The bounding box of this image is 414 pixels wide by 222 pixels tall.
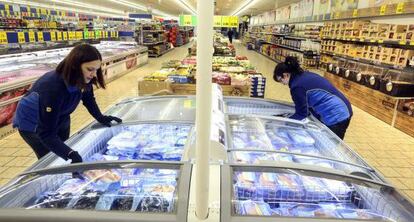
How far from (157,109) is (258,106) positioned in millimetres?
1129

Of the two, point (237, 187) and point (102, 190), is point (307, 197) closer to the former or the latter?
point (237, 187)

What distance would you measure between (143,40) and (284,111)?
14.8m

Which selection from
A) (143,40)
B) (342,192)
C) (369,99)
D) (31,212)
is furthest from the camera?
(143,40)

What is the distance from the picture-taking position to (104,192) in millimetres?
1468

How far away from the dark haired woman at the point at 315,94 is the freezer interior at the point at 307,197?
134 cm

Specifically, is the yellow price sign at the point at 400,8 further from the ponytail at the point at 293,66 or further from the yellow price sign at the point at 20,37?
the yellow price sign at the point at 20,37

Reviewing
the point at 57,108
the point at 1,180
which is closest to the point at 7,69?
the point at 1,180

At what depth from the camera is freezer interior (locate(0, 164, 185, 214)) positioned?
1328mm

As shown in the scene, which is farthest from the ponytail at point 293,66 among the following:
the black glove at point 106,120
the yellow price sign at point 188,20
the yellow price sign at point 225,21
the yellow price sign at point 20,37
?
the yellow price sign at point 225,21

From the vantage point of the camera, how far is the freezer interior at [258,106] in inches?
128

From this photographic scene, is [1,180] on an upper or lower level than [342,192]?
lower

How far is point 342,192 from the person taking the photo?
162cm

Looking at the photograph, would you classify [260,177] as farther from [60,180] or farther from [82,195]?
[60,180]

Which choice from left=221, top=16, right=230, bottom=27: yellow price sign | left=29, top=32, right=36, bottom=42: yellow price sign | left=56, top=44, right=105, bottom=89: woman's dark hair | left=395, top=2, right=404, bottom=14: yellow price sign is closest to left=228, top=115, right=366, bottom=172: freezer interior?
left=56, top=44, right=105, bottom=89: woman's dark hair
